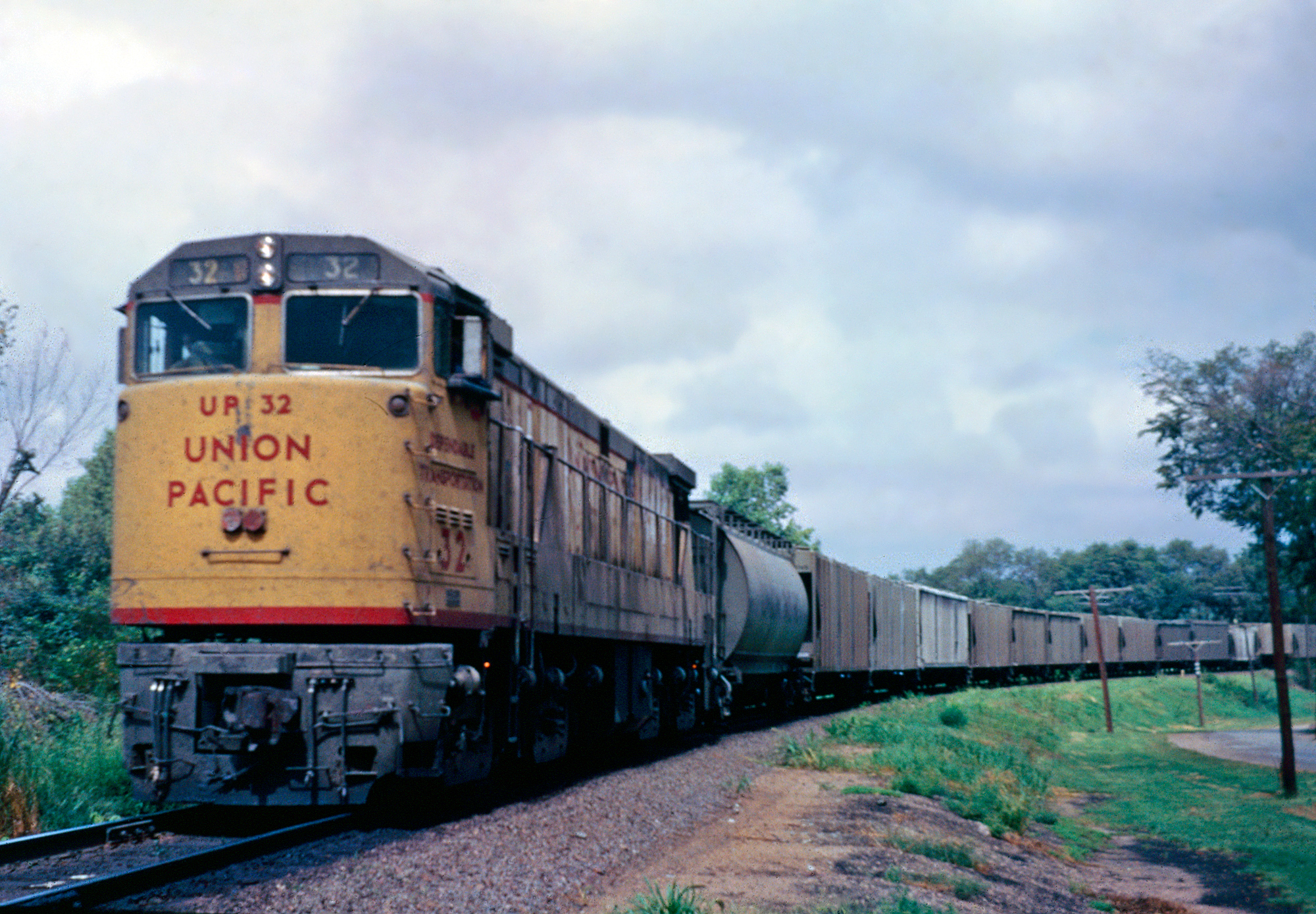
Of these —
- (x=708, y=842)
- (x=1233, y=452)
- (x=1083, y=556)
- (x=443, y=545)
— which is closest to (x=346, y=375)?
(x=443, y=545)

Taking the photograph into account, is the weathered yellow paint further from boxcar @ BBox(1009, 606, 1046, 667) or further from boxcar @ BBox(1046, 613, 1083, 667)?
boxcar @ BBox(1046, 613, 1083, 667)

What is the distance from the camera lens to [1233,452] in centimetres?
4866

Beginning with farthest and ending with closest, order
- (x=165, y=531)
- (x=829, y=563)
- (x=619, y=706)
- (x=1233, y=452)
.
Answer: (x=1233, y=452) < (x=829, y=563) < (x=619, y=706) < (x=165, y=531)

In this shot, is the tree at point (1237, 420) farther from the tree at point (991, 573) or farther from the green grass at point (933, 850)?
the tree at point (991, 573)

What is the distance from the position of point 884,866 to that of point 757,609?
10844 millimetres

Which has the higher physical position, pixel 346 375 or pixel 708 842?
pixel 346 375

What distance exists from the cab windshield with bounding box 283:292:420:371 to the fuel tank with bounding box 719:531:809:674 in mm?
11240

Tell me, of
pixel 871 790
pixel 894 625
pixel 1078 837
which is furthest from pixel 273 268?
pixel 894 625

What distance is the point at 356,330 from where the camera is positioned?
891 centimetres

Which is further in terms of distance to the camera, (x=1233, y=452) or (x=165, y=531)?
(x=1233, y=452)

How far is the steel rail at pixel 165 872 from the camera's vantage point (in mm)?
6039

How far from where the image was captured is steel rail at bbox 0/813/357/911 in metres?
6.04

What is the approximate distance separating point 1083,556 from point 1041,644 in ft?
277

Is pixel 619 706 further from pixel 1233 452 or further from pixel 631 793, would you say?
pixel 1233 452
